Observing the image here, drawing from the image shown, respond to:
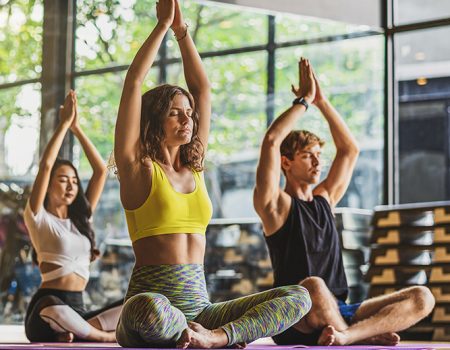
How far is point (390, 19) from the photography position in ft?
21.5

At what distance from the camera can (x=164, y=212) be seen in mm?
2783

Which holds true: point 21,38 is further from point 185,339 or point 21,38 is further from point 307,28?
point 185,339

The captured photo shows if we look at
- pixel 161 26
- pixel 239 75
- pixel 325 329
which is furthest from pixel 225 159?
pixel 161 26

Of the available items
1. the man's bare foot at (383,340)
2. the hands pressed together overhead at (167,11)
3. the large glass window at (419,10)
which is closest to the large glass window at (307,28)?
the large glass window at (419,10)

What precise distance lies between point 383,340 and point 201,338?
3.88ft

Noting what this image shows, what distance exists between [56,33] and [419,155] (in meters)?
2.56

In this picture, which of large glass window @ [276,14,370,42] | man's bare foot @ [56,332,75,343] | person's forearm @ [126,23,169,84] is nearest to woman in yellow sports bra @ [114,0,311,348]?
person's forearm @ [126,23,169,84]

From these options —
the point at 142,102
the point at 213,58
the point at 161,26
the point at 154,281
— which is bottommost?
the point at 154,281

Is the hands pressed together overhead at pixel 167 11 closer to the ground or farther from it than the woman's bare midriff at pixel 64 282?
farther from it

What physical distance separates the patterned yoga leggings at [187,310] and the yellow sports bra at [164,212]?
0.35ft

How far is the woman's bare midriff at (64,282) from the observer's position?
4.41 metres

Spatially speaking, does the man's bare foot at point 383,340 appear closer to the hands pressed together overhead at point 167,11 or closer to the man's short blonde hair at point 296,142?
the man's short blonde hair at point 296,142

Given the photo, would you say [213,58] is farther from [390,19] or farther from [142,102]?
[142,102]

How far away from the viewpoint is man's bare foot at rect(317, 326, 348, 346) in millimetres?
3359
